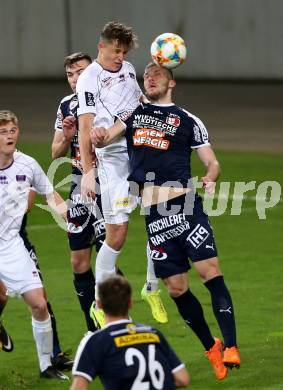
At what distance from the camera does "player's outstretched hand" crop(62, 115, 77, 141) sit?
1229 cm

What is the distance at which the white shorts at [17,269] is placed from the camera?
1076 centimetres

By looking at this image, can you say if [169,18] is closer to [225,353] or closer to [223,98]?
[223,98]

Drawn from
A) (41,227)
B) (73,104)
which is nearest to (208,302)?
(73,104)

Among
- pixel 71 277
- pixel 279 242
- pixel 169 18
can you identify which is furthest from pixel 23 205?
pixel 169 18

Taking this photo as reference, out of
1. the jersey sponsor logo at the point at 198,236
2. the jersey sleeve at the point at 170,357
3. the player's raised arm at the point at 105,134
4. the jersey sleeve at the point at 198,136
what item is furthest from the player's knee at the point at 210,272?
the jersey sleeve at the point at 170,357

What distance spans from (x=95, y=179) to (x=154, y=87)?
4.91 ft

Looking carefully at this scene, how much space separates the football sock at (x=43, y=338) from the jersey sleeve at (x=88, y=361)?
11.4 ft

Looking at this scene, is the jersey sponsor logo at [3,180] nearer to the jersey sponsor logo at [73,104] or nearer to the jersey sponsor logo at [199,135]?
the jersey sponsor logo at [199,135]

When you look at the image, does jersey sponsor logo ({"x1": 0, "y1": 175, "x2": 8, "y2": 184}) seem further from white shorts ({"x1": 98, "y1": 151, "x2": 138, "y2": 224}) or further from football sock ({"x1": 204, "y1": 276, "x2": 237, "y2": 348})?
football sock ({"x1": 204, "y1": 276, "x2": 237, "y2": 348})

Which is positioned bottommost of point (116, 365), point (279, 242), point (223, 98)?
point (223, 98)

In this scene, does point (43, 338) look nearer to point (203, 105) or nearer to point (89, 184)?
point (89, 184)

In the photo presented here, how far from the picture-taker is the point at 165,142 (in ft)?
36.4

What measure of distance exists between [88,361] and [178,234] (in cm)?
366

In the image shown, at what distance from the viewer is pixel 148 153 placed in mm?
11133
